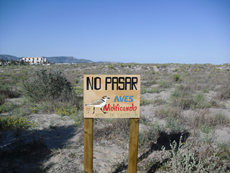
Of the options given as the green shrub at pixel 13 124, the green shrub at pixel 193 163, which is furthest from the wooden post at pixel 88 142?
the green shrub at pixel 13 124

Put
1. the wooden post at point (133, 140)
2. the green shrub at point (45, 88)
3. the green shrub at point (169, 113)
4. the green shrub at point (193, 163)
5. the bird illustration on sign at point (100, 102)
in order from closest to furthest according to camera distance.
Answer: the bird illustration on sign at point (100, 102)
the wooden post at point (133, 140)
the green shrub at point (193, 163)
the green shrub at point (169, 113)
the green shrub at point (45, 88)

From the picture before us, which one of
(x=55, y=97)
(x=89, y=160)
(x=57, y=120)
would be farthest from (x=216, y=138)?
(x=55, y=97)

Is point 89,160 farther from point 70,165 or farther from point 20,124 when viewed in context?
point 20,124

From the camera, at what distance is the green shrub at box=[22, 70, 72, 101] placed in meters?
6.93

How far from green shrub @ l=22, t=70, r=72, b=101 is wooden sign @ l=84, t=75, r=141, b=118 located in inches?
192

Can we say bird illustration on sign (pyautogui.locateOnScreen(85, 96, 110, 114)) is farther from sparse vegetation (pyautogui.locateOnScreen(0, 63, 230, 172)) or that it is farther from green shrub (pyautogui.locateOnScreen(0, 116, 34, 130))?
green shrub (pyautogui.locateOnScreen(0, 116, 34, 130))

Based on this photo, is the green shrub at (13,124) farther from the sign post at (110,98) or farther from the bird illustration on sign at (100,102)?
the bird illustration on sign at (100,102)

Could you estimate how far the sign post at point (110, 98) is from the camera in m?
2.35

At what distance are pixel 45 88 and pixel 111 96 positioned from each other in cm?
552

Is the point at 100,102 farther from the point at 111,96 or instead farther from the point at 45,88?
the point at 45,88

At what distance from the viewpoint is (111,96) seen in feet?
7.79

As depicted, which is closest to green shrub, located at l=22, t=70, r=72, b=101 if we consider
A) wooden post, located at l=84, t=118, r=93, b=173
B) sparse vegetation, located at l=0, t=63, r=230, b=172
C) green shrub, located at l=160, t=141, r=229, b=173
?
sparse vegetation, located at l=0, t=63, r=230, b=172

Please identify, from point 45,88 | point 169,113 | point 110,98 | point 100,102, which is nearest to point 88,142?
point 100,102

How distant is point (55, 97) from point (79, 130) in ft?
9.84
